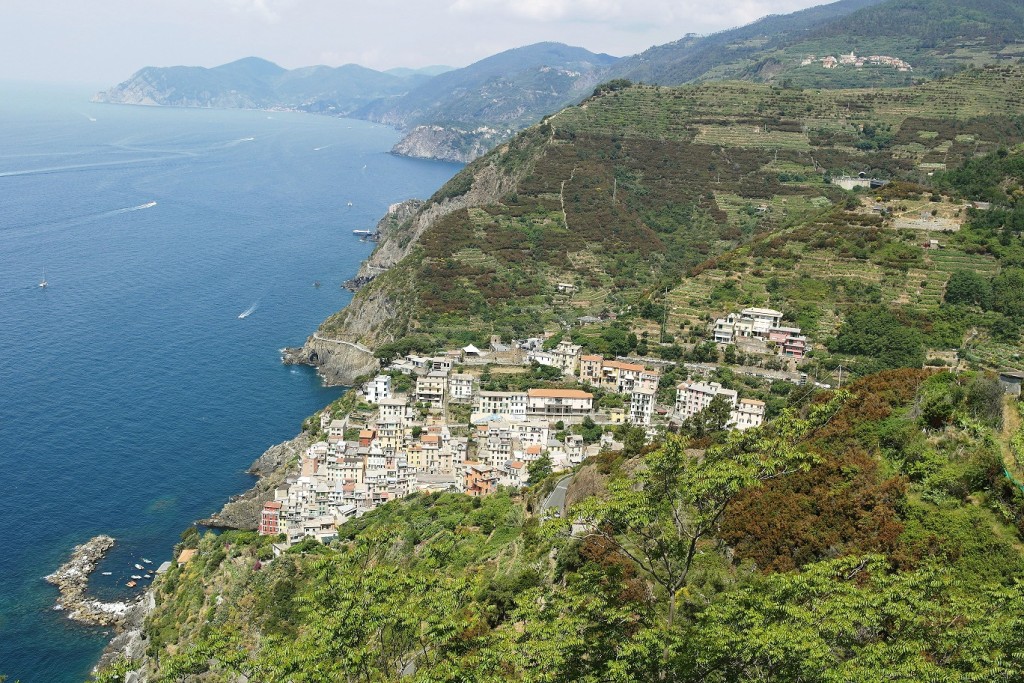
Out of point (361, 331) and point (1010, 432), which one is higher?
point (1010, 432)

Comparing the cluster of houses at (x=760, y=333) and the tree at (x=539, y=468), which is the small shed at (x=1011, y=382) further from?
the cluster of houses at (x=760, y=333)

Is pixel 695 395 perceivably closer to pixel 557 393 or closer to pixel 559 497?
pixel 557 393

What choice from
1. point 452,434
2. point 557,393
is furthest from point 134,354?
point 557,393

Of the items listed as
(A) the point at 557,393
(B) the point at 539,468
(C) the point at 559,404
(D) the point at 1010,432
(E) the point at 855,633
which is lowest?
(B) the point at 539,468

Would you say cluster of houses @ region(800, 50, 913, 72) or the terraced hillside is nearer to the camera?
the terraced hillside

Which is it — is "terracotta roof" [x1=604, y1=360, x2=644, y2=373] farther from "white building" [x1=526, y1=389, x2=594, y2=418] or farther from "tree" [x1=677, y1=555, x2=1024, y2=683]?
"tree" [x1=677, y1=555, x2=1024, y2=683]

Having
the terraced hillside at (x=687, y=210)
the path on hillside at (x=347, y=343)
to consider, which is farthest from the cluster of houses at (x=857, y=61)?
the path on hillside at (x=347, y=343)

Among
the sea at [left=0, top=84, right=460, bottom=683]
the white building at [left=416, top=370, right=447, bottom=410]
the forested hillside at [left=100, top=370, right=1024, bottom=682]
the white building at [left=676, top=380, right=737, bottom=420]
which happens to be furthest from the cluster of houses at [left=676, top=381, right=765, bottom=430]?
the sea at [left=0, top=84, right=460, bottom=683]
